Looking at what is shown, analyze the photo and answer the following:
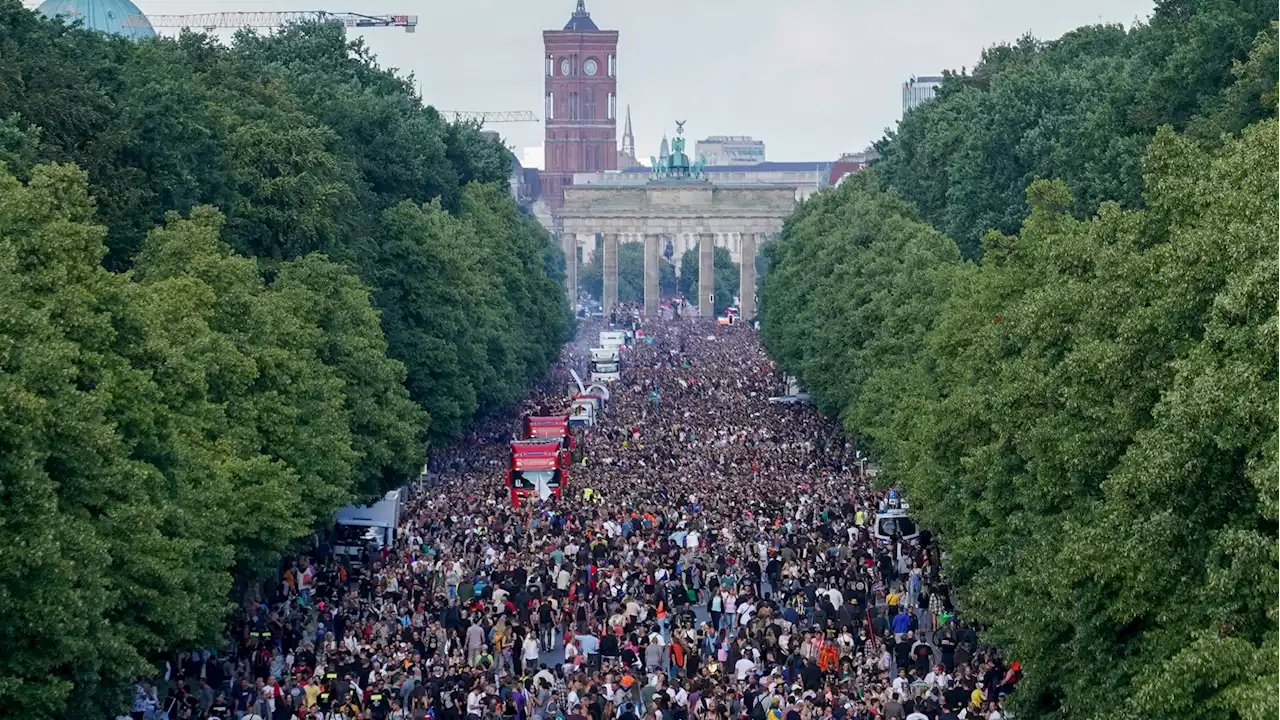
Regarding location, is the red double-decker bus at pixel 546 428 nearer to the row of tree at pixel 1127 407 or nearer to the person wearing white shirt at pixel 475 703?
the row of tree at pixel 1127 407

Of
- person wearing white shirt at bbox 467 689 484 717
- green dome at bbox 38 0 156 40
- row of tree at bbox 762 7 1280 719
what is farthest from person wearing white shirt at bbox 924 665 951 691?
green dome at bbox 38 0 156 40

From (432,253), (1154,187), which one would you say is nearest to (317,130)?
(432,253)

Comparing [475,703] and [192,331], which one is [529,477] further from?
[475,703]

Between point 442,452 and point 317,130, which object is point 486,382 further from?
point 317,130

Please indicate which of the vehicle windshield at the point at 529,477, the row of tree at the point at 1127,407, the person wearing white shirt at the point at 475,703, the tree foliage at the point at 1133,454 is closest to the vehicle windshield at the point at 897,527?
the row of tree at the point at 1127,407

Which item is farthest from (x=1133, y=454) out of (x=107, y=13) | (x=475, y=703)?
(x=107, y=13)
